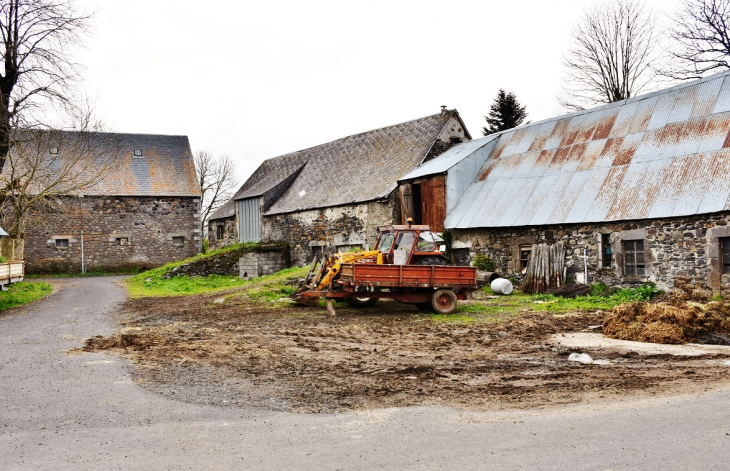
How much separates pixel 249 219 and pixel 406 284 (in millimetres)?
18430

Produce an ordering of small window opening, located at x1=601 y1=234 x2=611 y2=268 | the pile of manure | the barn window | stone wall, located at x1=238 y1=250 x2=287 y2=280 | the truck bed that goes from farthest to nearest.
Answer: stone wall, located at x1=238 y1=250 x2=287 y2=280 → small window opening, located at x1=601 y1=234 x2=611 y2=268 → the barn window → the truck bed → the pile of manure

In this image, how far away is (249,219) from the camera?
31203 mm

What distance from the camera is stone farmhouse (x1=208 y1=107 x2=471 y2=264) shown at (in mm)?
24062

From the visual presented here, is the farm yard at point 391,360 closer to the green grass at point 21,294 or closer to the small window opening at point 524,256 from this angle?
the small window opening at point 524,256

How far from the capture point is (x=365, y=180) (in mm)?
25688

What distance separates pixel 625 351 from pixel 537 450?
5.23 m

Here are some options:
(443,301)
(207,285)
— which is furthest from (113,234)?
(443,301)

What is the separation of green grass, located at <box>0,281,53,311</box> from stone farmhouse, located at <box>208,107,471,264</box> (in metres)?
10.3

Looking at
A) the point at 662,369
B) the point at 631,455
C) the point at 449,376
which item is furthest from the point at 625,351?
the point at 631,455

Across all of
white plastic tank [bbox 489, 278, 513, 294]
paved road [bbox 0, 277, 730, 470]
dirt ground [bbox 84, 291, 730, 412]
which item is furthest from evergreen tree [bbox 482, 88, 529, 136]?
paved road [bbox 0, 277, 730, 470]

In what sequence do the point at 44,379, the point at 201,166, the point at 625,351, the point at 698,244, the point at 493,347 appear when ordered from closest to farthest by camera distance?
1. the point at 44,379
2. the point at 625,351
3. the point at 493,347
4. the point at 698,244
5. the point at 201,166

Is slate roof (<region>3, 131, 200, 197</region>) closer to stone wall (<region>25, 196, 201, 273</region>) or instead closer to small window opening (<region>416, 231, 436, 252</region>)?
stone wall (<region>25, 196, 201, 273</region>)

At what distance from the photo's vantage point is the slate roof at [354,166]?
81.4 feet

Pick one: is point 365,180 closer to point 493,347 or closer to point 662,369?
point 493,347
